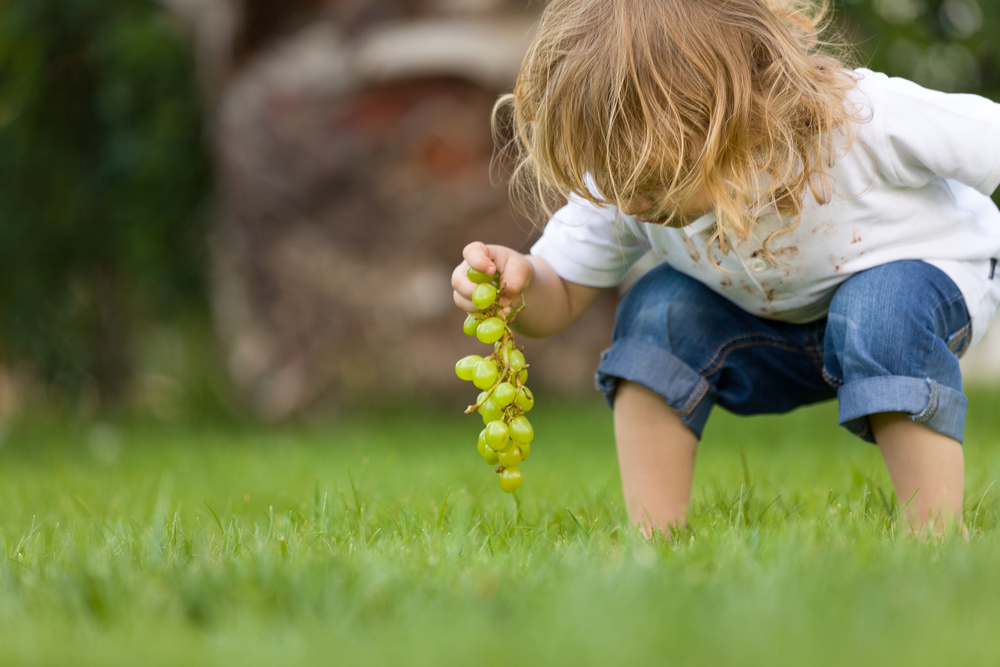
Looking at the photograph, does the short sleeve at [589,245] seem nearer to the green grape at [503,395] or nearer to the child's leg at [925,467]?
the green grape at [503,395]

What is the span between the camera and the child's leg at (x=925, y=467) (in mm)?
1475

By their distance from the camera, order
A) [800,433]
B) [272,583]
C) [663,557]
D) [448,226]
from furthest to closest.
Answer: [448,226] → [800,433] → [663,557] → [272,583]

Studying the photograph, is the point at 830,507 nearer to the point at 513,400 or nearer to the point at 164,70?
the point at 513,400

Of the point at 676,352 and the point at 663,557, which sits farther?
the point at 676,352

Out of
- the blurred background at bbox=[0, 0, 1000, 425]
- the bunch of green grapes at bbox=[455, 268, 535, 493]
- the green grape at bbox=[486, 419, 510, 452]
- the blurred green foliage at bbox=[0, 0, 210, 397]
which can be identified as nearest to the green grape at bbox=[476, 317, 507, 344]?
the bunch of green grapes at bbox=[455, 268, 535, 493]

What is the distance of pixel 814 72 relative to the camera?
1.50m

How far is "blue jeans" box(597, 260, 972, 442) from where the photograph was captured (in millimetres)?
1484

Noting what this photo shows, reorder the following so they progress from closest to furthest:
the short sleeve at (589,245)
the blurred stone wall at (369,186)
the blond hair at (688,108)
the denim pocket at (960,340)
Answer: the blond hair at (688,108), the denim pocket at (960,340), the short sleeve at (589,245), the blurred stone wall at (369,186)

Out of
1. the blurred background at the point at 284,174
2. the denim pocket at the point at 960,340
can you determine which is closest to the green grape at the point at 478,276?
the denim pocket at the point at 960,340

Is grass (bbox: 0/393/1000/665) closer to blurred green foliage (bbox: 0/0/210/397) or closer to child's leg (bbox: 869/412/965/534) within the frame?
child's leg (bbox: 869/412/965/534)

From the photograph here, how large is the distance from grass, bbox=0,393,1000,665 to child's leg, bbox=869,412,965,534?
0.18 feet

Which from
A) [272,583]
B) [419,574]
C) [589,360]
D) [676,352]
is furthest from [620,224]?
[589,360]

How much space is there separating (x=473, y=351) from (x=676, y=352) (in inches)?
96.0

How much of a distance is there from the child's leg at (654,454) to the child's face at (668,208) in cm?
35
